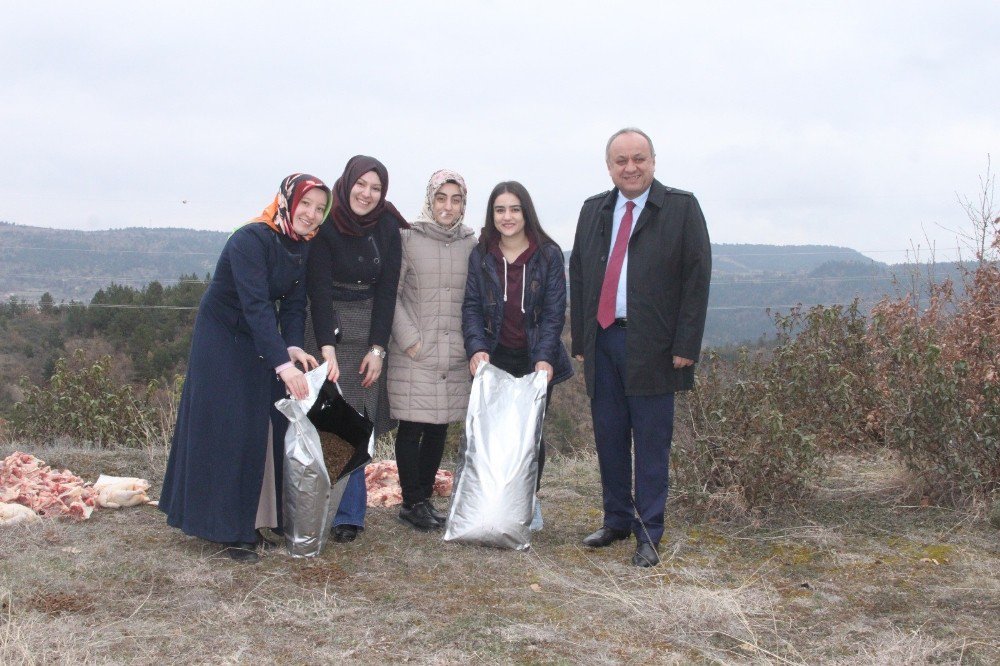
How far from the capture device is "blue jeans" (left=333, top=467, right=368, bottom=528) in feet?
14.8

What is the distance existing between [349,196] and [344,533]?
1.58m

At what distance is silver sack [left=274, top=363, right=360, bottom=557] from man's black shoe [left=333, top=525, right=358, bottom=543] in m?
0.29

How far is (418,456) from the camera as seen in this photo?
468 cm

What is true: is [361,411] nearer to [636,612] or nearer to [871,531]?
[636,612]

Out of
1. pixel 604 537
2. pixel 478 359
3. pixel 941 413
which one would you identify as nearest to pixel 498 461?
pixel 478 359

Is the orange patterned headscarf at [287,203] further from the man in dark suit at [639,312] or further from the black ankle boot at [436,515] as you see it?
the black ankle boot at [436,515]

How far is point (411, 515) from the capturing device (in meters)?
4.71

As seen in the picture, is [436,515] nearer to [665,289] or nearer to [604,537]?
[604,537]

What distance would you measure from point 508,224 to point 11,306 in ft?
133

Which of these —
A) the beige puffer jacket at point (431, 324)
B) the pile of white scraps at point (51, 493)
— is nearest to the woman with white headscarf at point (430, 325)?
the beige puffer jacket at point (431, 324)

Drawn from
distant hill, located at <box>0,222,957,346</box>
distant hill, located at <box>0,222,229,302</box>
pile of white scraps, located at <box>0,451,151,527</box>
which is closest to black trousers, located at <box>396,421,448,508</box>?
pile of white scraps, located at <box>0,451,151,527</box>

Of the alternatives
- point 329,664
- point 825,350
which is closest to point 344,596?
point 329,664

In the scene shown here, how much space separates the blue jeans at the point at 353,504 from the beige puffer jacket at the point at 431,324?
1.22ft

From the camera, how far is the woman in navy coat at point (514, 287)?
4.37m
